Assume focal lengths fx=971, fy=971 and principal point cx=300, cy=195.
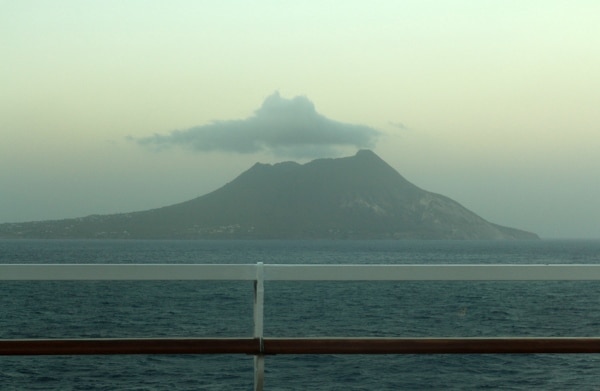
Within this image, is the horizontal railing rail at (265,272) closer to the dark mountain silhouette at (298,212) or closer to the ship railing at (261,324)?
the ship railing at (261,324)

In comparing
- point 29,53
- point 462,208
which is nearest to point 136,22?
point 29,53

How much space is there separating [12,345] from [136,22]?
200 feet

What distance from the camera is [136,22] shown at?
62594 mm

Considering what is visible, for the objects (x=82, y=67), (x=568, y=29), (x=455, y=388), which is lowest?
(x=455, y=388)

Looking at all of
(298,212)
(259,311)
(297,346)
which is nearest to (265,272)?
(259,311)

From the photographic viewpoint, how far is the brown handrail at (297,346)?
11.6 ft

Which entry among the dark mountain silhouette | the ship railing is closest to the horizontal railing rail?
the ship railing

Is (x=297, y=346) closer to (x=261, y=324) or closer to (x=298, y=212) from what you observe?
(x=261, y=324)

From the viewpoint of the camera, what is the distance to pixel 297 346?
3.60 meters

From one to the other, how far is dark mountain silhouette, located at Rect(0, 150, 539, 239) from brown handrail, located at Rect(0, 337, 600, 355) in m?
158

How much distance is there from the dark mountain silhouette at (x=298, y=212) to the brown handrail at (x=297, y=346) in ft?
519

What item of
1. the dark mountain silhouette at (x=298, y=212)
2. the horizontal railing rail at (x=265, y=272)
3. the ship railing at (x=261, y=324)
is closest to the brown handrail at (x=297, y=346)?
the ship railing at (x=261, y=324)

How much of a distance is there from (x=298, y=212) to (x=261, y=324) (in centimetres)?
17409

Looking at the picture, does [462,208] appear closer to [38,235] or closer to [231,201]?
[231,201]
